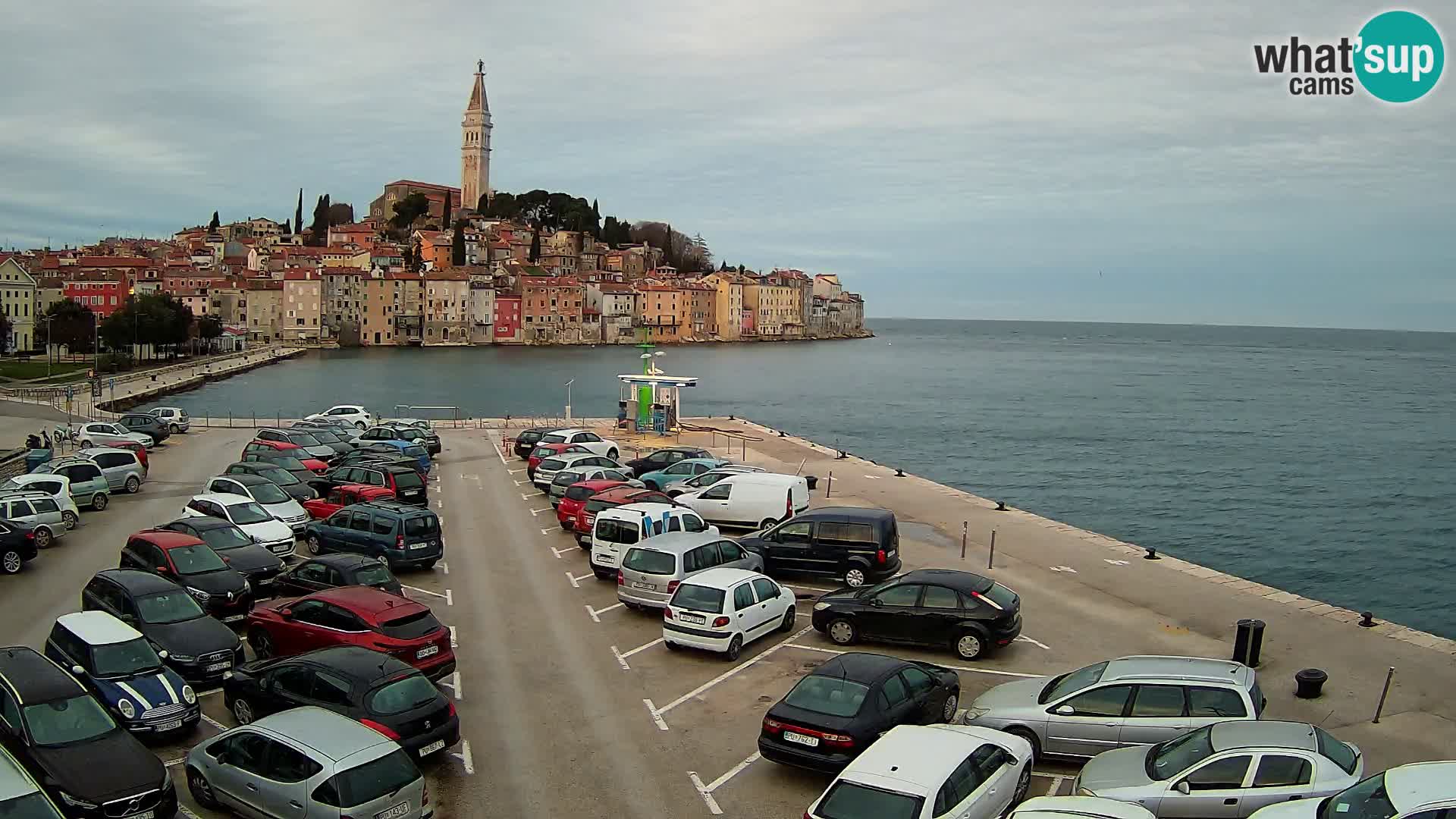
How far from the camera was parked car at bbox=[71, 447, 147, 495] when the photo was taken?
998 inches

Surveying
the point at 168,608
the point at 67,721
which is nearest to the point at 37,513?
the point at 168,608

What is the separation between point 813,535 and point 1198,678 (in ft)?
25.7

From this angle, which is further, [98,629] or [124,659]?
[98,629]

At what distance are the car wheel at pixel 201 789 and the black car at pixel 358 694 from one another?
3.74 feet

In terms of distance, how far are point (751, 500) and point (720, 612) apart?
8035 millimetres

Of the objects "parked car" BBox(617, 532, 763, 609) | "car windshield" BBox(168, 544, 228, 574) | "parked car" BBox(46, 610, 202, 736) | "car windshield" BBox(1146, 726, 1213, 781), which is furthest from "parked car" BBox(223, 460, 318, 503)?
"car windshield" BBox(1146, 726, 1213, 781)

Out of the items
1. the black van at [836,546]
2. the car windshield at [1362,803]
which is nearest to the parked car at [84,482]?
the black van at [836,546]

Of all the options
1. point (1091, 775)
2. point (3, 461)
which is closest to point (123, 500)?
point (3, 461)

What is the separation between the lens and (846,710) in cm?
987

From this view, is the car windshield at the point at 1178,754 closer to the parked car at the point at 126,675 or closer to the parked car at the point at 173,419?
the parked car at the point at 126,675

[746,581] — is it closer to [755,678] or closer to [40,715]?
[755,678]

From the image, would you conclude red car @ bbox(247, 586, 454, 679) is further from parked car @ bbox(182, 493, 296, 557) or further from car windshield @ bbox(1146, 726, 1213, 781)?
car windshield @ bbox(1146, 726, 1213, 781)

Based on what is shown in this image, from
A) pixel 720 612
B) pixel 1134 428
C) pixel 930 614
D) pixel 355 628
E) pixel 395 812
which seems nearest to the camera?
pixel 395 812

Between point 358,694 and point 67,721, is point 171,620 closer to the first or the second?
point 67,721
